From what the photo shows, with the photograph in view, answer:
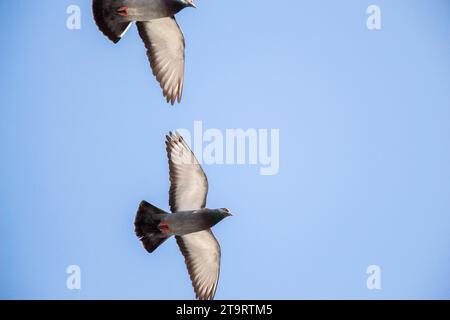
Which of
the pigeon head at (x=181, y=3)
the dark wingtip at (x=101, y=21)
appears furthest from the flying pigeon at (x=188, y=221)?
the pigeon head at (x=181, y=3)

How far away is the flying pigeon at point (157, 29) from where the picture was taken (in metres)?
9.37

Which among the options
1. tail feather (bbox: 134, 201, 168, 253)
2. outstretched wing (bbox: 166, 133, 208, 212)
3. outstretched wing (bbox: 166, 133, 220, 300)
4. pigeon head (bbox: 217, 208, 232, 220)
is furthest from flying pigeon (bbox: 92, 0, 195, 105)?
pigeon head (bbox: 217, 208, 232, 220)

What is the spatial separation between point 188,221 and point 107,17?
2391mm

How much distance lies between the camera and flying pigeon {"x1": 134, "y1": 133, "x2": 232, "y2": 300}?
955 centimetres

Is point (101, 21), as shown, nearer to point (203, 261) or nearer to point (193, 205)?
point (193, 205)

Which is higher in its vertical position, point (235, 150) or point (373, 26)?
point (373, 26)

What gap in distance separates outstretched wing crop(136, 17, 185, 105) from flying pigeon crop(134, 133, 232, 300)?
2.07ft

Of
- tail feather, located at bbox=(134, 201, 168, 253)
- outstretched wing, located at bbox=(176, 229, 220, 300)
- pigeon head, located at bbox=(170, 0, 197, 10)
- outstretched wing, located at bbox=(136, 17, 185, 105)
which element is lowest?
outstretched wing, located at bbox=(176, 229, 220, 300)

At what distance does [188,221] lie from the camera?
31.3 ft

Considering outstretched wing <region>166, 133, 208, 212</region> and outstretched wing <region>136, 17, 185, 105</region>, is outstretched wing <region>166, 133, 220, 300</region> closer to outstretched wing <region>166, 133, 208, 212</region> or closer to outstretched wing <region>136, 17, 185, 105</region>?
outstretched wing <region>166, 133, 208, 212</region>
